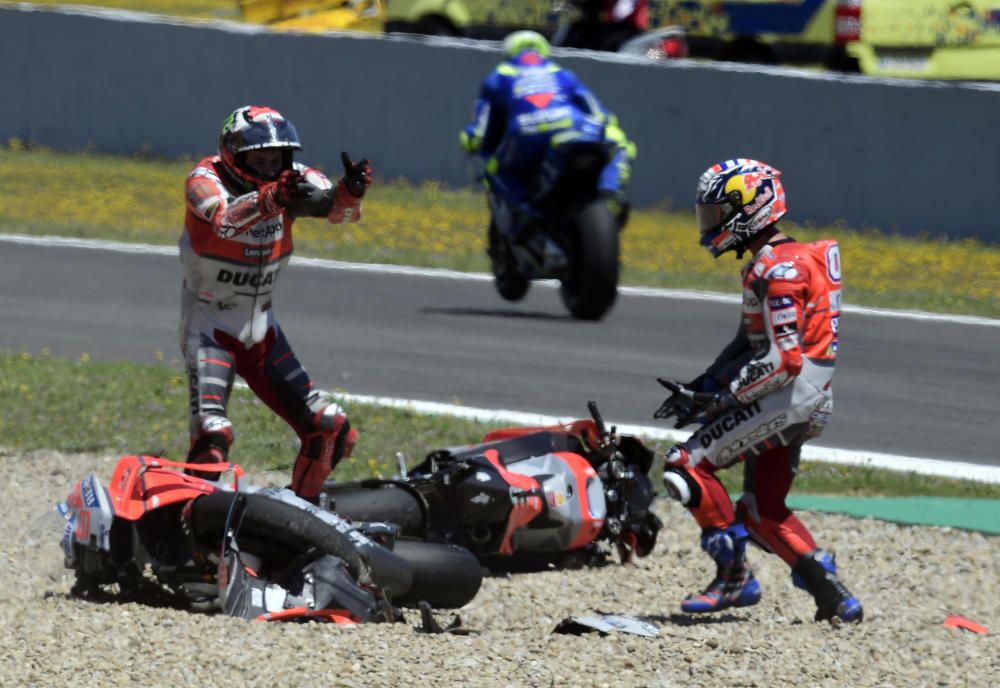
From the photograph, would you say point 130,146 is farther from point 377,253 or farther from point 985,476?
point 985,476

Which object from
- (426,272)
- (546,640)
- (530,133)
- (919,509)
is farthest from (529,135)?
A: (546,640)

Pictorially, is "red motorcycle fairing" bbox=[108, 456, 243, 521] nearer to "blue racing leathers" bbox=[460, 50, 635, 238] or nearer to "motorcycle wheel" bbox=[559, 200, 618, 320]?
"motorcycle wheel" bbox=[559, 200, 618, 320]

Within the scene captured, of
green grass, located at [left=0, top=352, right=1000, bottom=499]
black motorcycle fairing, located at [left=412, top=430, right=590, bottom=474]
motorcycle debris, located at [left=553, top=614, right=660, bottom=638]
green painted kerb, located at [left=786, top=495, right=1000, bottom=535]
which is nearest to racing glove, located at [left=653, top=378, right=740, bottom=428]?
motorcycle debris, located at [left=553, top=614, right=660, bottom=638]

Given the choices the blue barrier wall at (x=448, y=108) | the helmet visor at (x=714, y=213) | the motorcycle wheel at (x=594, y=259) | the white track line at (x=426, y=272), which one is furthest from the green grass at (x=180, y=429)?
the blue barrier wall at (x=448, y=108)

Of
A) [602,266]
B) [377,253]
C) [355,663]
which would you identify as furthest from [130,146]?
[355,663]

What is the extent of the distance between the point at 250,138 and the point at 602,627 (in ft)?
9.03

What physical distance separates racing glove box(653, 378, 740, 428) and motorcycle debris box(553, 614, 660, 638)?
0.98 meters

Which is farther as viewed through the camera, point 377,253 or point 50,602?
point 377,253

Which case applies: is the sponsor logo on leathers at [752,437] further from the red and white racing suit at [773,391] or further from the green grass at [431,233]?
the green grass at [431,233]

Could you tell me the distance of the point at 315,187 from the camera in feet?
26.3

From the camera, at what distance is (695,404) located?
7551 mm

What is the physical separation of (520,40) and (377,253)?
368cm

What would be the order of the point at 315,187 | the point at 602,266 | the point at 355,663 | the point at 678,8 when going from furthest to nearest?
the point at 678,8 → the point at 602,266 → the point at 315,187 → the point at 355,663

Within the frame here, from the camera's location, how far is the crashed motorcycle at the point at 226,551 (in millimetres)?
6883
